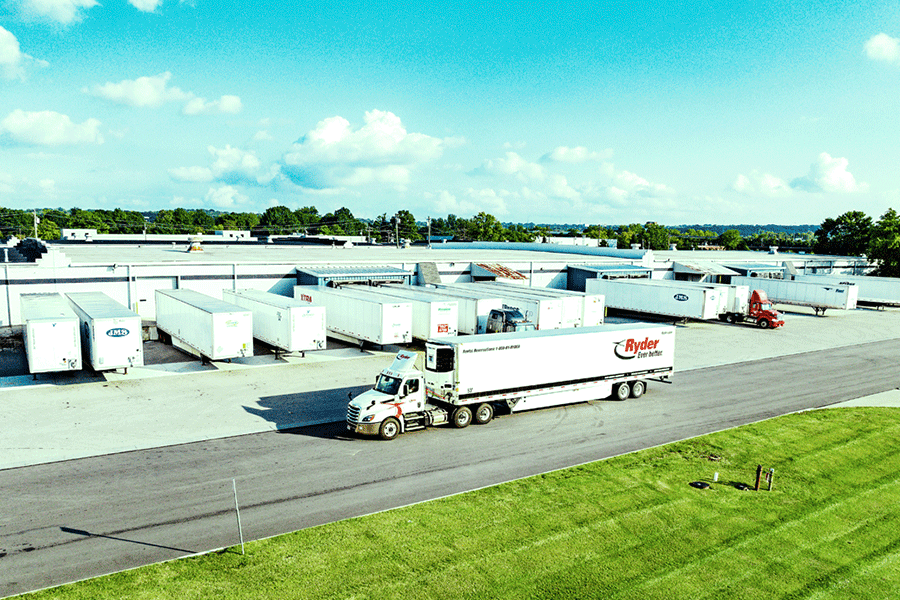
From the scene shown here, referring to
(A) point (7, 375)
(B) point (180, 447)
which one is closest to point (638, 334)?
(B) point (180, 447)

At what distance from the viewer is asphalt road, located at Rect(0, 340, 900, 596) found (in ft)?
46.1

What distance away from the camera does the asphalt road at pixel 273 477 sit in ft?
46.1

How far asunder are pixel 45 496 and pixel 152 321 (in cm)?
2914

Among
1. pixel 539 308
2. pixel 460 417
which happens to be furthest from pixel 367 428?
pixel 539 308

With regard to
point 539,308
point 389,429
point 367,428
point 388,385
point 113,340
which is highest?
point 539,308

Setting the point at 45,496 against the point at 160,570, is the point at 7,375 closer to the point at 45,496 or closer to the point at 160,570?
the point at 45,496

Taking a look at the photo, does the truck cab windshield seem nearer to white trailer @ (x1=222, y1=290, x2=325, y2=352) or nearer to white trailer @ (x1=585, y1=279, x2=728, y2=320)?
white trailer @ (x1=222, y1=290, x2=325, y2=352)

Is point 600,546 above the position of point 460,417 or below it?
below

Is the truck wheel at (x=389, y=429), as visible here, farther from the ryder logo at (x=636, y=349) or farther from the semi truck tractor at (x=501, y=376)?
the ryder logo at (x=636, y=349)

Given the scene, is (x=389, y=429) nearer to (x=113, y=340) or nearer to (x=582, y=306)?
(x=113, y=340)

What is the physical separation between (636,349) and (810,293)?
4475 cm

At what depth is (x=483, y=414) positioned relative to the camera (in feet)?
76.5

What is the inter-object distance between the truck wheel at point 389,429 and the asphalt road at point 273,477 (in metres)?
0.42

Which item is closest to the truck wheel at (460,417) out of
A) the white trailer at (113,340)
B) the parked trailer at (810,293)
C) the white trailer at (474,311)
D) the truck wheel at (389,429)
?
the truck wheel at (389,429)
